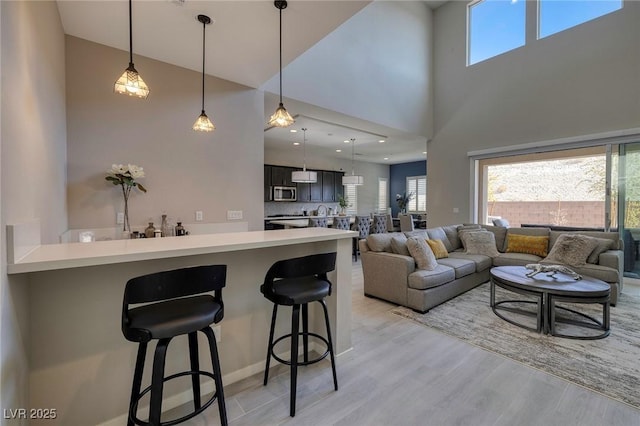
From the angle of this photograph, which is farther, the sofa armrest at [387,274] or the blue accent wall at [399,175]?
the blue accent wall at [399,175]

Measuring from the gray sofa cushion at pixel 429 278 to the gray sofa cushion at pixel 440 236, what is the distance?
1.09 m

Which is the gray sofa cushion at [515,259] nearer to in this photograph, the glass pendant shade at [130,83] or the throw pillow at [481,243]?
the throw pillow at [481,243]

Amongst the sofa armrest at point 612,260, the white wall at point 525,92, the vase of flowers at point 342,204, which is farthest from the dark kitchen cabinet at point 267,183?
the sofa armrest at point 612,260

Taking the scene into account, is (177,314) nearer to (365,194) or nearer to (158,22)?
(158,22)

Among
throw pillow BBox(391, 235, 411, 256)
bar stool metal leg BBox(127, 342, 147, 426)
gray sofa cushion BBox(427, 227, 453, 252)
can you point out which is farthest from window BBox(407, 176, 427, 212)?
bar stool metal leg BBox(127, 342, 147, 426)

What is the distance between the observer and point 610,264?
3.56 m

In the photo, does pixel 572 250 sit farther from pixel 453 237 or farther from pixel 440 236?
pixel 440 236

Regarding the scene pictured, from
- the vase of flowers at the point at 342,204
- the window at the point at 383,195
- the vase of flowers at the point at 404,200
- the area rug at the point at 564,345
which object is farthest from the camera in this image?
the window at the point at 383,195

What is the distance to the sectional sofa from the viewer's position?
131 inches

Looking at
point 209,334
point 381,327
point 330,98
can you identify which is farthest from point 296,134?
point 209,334

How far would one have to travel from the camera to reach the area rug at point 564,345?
2.02 meters

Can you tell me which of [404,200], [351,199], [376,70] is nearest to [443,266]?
[376,70]

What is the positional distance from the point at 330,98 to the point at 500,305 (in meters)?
3.80

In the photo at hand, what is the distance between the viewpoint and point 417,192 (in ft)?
34.8
